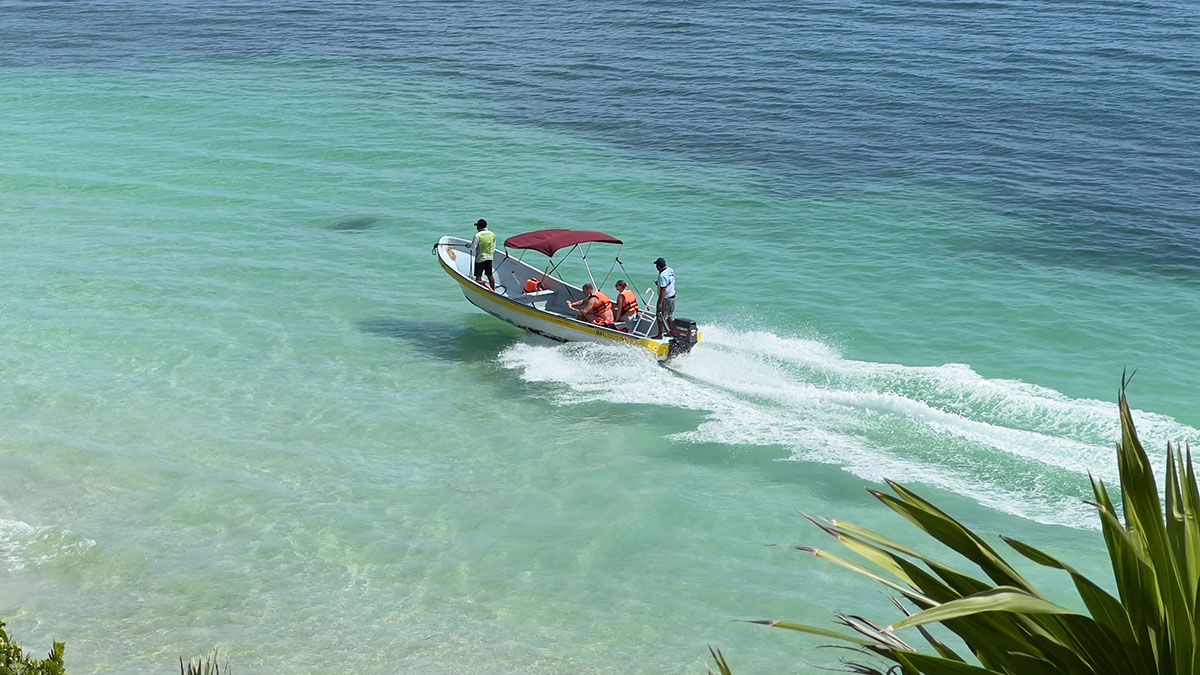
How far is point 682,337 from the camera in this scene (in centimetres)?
2084

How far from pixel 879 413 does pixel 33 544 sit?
1284cm

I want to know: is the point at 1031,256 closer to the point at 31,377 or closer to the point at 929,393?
the point at 929,393

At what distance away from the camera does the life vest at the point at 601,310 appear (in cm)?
2156

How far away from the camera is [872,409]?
19.0 metres

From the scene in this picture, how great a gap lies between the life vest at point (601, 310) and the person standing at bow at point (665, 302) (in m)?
0.94

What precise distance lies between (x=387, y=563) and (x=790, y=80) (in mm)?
31511

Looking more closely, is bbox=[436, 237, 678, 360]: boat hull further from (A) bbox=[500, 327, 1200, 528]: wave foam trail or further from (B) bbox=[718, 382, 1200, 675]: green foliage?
(B) bbox=[718, 382, 1200, 675]: green foliage

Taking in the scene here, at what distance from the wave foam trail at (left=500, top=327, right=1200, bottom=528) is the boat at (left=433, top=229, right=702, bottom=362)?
352 millimetres

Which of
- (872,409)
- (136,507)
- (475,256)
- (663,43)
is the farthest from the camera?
(663,43)

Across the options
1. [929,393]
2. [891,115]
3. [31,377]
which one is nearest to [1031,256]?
[929,393]

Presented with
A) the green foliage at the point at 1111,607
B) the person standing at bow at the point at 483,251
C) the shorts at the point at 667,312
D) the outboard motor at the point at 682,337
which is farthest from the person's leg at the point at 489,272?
the green foliage at the point at 1111,607

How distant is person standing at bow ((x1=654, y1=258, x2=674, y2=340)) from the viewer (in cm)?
2100

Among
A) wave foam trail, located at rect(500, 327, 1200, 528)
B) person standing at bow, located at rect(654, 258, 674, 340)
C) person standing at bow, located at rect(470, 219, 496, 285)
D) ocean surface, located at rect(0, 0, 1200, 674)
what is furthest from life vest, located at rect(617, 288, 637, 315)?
person standing at bow, located at rect(470, 219, 496, 285)

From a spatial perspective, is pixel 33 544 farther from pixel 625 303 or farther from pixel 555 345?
pixel 625 303
